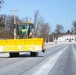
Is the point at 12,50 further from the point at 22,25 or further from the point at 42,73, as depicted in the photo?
the point at 42,73

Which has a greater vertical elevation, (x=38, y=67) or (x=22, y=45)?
(x=22, y=45)

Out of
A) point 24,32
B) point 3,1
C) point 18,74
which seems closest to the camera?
point 18,74

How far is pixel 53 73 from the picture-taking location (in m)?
16.0

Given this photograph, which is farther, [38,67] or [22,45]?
[22,45]

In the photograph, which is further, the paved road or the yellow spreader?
the yellow spreader

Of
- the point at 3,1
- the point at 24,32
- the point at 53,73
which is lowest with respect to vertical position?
the point at 53,73

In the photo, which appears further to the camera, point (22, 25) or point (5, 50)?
point (22, 25)

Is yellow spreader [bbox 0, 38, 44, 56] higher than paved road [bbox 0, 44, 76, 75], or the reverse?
yellow spreader [bbox 0, 38, 44, 56]

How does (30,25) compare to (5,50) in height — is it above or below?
above

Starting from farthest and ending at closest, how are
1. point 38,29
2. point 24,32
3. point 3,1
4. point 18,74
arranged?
point 38,29, point 24,32, point 3,1, point 18,74

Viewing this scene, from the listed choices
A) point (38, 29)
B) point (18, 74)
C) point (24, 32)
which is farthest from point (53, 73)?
point (38, 29)

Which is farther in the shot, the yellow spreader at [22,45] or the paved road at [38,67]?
the yellow spreader at [22,45]

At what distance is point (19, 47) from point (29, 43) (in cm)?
104

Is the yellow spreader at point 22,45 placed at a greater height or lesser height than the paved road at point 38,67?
greater
